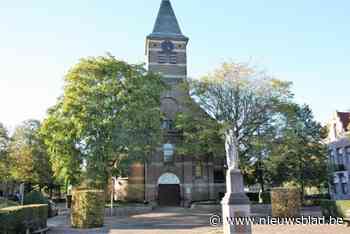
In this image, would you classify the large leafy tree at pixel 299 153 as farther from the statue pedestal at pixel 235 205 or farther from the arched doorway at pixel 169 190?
the statue pedestal at pixel 235 205

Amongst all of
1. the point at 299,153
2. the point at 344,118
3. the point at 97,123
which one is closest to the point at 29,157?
the point at 97,123

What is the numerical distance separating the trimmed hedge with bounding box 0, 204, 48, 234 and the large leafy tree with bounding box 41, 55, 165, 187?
10344 mm

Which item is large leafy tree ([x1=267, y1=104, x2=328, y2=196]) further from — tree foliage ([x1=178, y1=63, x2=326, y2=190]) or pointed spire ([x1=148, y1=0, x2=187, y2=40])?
pointed spire ([x1=148, y1=0, x2=187, y2=40])

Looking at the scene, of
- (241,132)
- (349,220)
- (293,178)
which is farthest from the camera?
(293,178)

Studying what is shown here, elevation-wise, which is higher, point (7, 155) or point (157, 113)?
point (157, 113)

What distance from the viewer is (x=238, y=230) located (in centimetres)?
1259

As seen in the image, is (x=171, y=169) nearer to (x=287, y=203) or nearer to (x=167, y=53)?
(x=167, y=53)

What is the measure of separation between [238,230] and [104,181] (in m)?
18.2

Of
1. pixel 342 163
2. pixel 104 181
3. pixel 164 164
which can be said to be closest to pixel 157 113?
pixel 104 181

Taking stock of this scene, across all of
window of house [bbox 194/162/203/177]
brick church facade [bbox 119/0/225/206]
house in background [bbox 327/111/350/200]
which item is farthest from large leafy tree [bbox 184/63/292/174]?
house in background [bbox 327/111/350/200]

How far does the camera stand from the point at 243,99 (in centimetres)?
3172

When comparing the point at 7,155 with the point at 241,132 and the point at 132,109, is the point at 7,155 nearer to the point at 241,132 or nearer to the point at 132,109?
the point at 132,109

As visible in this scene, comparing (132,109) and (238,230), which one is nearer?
(238,230)

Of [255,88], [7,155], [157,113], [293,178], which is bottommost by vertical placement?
[293,178]
